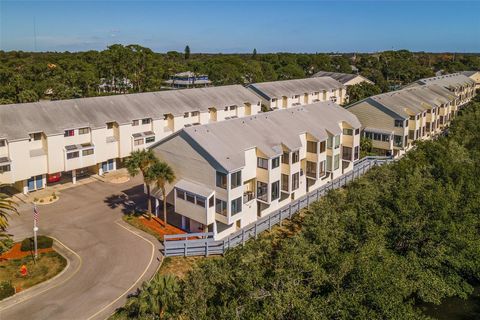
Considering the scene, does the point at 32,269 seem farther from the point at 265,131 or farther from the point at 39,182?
the point at 265,131

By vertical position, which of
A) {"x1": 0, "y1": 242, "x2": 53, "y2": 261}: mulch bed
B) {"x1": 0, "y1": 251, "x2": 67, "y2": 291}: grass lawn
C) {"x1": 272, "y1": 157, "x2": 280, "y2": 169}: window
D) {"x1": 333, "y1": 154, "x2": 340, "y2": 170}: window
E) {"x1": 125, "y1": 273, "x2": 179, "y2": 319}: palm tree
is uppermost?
{"x1": 272, "y1": 157, "x2": 280, "y2": 169}: window

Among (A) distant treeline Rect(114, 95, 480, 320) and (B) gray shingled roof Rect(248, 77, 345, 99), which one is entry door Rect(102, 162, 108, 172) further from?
(B) gray shingled roof Rect(248, 77, 345, 99)

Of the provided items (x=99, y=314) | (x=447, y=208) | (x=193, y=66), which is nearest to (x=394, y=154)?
(x=447, y=208)

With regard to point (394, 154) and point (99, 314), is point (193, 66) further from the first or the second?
point (99, 314)

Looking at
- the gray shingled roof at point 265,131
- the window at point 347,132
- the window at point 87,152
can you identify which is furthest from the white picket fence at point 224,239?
the window at point 87,152

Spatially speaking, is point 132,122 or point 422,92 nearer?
point 132,122

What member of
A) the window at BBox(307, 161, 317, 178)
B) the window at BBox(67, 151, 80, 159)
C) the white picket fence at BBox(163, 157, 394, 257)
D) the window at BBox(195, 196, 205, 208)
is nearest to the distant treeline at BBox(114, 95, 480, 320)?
the white picket fence at BBox(163, 157, 394, 257)
